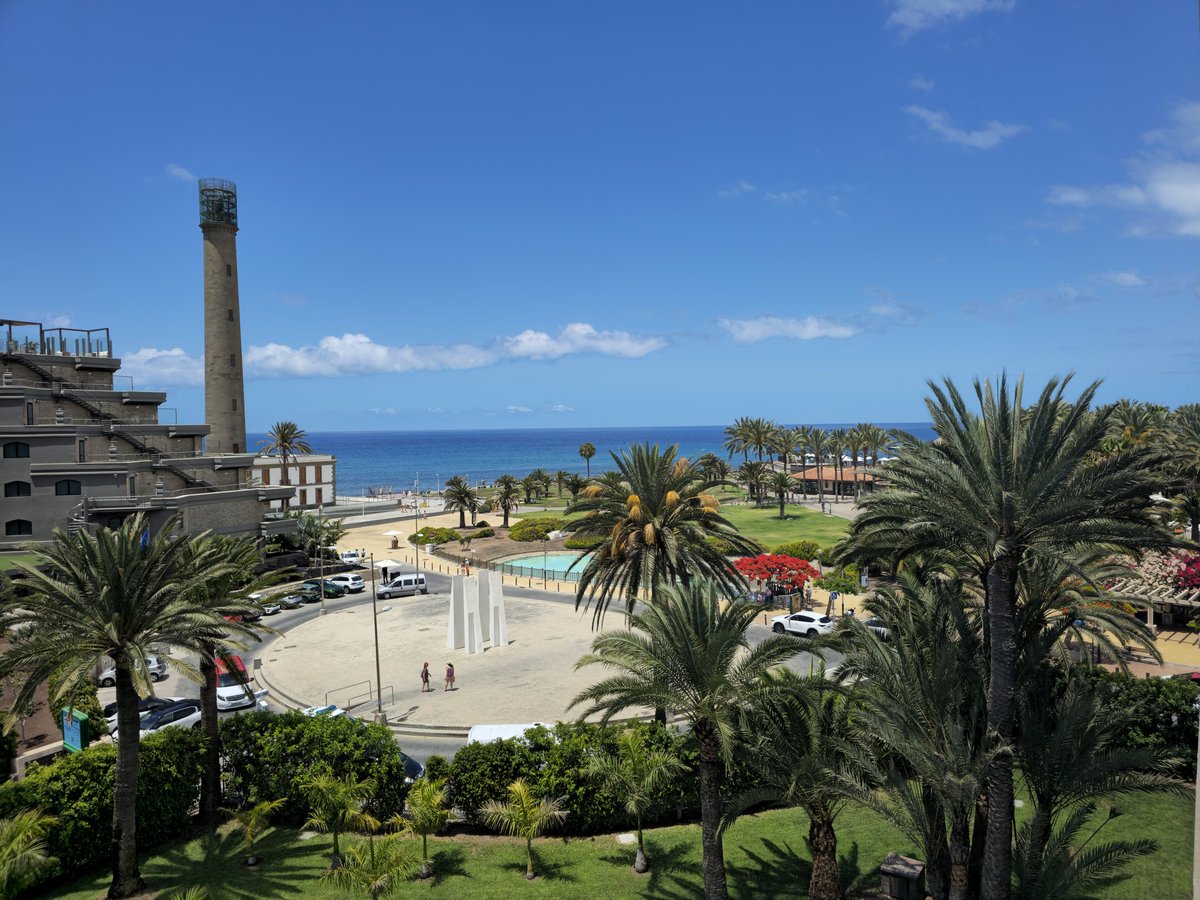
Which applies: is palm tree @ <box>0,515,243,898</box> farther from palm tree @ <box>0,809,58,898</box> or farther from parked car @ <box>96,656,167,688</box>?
parked car @ <box>96,656,167,688</box>

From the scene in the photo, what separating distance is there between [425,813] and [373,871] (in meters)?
2.61

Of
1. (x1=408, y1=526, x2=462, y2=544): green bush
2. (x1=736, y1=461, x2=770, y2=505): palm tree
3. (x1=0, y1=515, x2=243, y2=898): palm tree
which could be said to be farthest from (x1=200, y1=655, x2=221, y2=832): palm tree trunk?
(x1=736, y1=461, x2=770, y2=505): palm tree

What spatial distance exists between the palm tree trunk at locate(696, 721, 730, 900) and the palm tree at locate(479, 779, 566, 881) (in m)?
4.08

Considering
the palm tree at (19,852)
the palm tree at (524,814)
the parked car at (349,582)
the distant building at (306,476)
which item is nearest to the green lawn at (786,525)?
the parked car at (349,582)

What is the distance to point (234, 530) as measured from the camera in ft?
167

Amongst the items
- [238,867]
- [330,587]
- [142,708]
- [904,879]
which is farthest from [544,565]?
[904,879]

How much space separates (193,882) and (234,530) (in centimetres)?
3808

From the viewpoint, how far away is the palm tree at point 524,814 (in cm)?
1672

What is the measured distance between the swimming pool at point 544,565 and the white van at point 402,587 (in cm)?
558

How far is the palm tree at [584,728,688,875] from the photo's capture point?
1705 cm

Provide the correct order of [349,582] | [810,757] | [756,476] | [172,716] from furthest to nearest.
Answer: [756,476], [349,582], [172,716], [810,757]

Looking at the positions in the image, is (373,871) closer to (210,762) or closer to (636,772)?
(636,772)

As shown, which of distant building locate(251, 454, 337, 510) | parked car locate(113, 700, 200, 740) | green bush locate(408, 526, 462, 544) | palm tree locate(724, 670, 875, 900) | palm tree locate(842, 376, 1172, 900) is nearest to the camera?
palm tree locate(842, 376, 1172, 900)

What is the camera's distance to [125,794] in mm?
16469
